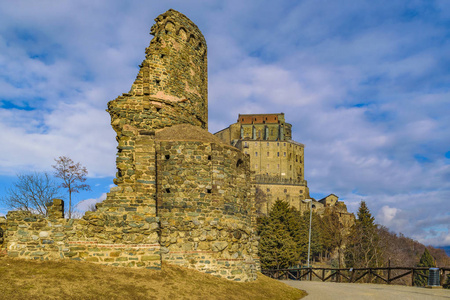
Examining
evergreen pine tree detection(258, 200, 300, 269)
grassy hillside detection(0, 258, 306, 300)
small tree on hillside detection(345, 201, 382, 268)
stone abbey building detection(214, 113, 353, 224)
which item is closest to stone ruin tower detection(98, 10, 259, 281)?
grassy hillside detection(0, 258, 306, 300)

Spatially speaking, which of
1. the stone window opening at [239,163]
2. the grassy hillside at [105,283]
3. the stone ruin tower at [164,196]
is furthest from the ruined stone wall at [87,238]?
the stone window opening at [239,163]

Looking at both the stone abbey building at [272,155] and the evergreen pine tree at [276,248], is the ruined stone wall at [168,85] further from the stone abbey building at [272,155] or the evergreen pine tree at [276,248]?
the stone abbey building at [272,155]

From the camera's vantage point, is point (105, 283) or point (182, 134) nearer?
point (105, 283)

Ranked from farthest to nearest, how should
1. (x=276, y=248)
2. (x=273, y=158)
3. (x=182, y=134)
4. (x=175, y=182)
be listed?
1. (x=273, y=158)
2. (x=276, y=248)
3. (x=182, y=134)
4. (x=175, y=182)

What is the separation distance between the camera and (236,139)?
413 ft

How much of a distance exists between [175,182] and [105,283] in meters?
5.41

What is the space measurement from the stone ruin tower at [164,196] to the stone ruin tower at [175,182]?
0.04m

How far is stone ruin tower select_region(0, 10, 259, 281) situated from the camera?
1288cm

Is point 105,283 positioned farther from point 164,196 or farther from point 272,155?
point 272,155

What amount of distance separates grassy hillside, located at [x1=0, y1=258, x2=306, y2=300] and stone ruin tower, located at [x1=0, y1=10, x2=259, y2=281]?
2.13 feet

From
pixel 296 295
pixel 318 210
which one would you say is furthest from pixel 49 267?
pixel 318 210

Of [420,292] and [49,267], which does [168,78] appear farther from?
[420,292]

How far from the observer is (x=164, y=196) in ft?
51.3

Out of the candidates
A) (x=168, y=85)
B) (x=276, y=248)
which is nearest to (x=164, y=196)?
(x=168, y=85)
